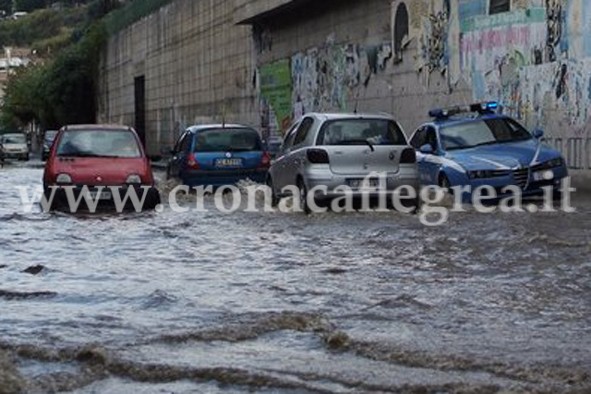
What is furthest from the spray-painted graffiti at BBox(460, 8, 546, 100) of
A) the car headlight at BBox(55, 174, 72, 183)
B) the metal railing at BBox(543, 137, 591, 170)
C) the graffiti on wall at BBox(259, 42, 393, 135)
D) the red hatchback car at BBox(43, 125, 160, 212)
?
the car headlight at BBox(55, 174, 72, 183)

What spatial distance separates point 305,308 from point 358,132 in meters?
7.64

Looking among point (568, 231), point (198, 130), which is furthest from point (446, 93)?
point (568, 231)

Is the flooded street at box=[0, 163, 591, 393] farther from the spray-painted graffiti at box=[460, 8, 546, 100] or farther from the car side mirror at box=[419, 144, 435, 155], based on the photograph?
the spray-painted graffiti at box=[460, 8, 546, 100]

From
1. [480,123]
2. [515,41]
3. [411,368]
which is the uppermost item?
[515,41]

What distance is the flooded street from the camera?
6.50 m

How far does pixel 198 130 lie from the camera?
21.7 m

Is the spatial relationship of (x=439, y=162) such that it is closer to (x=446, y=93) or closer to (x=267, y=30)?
(x=446, y=93)

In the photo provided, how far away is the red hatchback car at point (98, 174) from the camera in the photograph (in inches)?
673

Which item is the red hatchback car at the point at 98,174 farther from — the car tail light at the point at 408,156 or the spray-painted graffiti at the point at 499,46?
the spray-painted graffiti at the point at 499,46

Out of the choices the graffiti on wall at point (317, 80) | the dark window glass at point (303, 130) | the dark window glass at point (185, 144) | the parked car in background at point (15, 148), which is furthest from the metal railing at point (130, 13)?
the dark window glass at point (303, 130)

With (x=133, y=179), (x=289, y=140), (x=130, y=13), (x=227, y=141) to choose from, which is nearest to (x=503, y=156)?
(x=289, y=140)

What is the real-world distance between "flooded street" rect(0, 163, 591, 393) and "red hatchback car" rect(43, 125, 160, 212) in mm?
1973

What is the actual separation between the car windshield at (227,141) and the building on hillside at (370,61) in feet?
15.6

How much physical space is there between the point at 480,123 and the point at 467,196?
1812 millimetres
